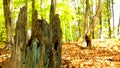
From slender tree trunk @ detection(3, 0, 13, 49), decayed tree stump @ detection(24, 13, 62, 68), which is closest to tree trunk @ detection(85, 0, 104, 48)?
slender tree trunk @ detection(3, 0, 13, 49)

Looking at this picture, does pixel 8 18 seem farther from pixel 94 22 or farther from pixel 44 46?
pixel 44 46

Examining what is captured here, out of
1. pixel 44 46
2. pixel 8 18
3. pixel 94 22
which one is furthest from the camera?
pixel 94 22

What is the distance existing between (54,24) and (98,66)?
6.04m

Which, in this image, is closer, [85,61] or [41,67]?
[41,67]

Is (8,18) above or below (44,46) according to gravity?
above

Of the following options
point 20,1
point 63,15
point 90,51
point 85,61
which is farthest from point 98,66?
point 63,15

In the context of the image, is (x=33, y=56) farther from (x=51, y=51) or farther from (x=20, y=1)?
(x=20, y=1)

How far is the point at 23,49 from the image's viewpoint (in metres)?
5.78

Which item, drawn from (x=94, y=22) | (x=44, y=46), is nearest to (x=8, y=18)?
(x=94, y=22)

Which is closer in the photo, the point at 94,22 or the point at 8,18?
the point at 8,18

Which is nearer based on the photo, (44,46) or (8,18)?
(44,46)

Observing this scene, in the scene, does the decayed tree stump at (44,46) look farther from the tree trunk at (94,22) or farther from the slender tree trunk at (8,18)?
the tree trunk at (94,22)

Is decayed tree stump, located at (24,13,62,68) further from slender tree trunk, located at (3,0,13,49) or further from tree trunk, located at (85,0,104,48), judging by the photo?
tree trunk, located at (85,0,104,48)

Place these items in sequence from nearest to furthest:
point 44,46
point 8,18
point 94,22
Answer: point 44,46
point 8,18
point 94,22
